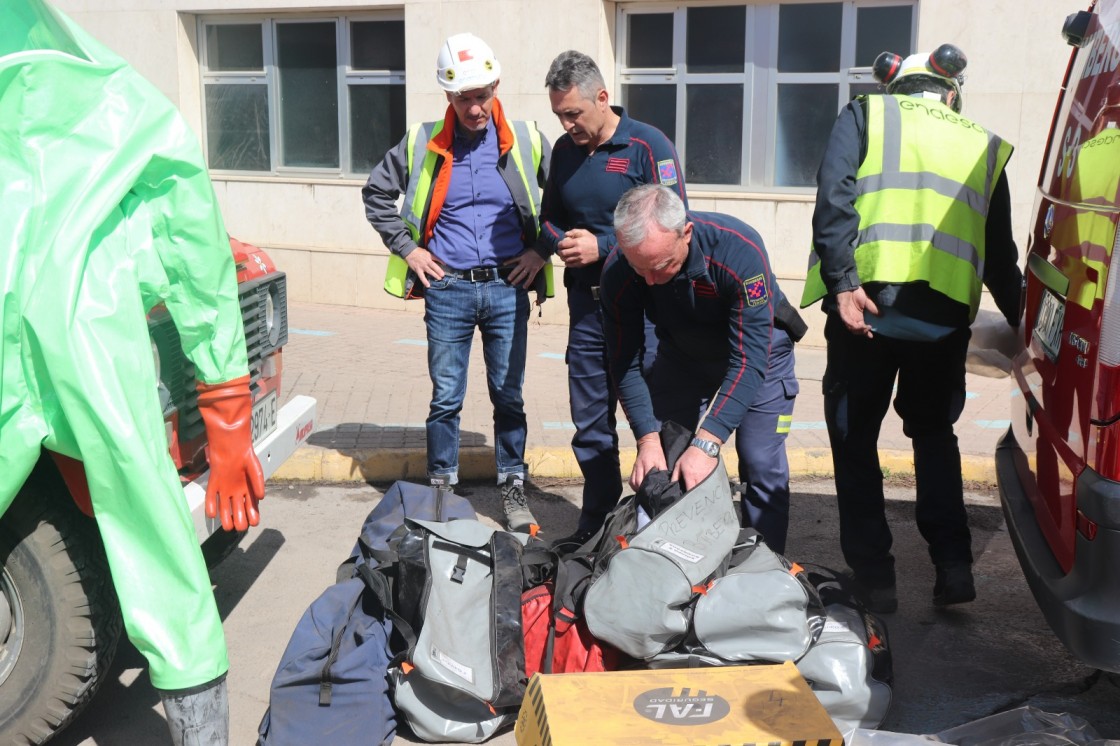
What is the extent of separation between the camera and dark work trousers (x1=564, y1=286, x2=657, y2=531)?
5.02 metres

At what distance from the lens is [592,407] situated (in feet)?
16.6

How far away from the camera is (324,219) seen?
36.0 ft

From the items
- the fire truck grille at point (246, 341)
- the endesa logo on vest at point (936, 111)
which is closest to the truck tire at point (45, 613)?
the fire truck grille at point (246, 341)

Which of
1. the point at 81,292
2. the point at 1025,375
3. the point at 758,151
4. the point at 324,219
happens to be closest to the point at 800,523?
the point at 1025,375

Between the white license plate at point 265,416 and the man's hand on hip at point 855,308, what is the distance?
2120mm

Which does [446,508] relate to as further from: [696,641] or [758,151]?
[758,151]

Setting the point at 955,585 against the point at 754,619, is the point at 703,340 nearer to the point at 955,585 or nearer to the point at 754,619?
the point at 754,619

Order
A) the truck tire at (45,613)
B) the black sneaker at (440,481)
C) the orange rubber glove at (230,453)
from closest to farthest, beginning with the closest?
the truck tire at (45,613), the orange rubber glove at (230,453), the black sneaker at (440,481)

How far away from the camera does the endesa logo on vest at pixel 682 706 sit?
3084 mm

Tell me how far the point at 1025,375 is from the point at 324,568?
2.82m

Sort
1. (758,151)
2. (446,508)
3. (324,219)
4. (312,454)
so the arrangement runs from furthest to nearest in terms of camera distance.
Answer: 1. (324,219)
2. (758,151)
3. (312,454)
4. (446,508)

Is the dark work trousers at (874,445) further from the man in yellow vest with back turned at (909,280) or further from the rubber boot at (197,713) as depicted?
the rubber boot at (197,713)

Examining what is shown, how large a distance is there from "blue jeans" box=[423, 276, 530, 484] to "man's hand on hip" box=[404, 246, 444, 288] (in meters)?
→ 0.05

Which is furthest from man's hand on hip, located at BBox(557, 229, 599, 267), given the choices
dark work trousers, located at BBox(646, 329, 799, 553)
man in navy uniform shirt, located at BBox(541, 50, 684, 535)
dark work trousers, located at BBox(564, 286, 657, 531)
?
dark work trousers, located at BBox(646, 329, 799, 553)
